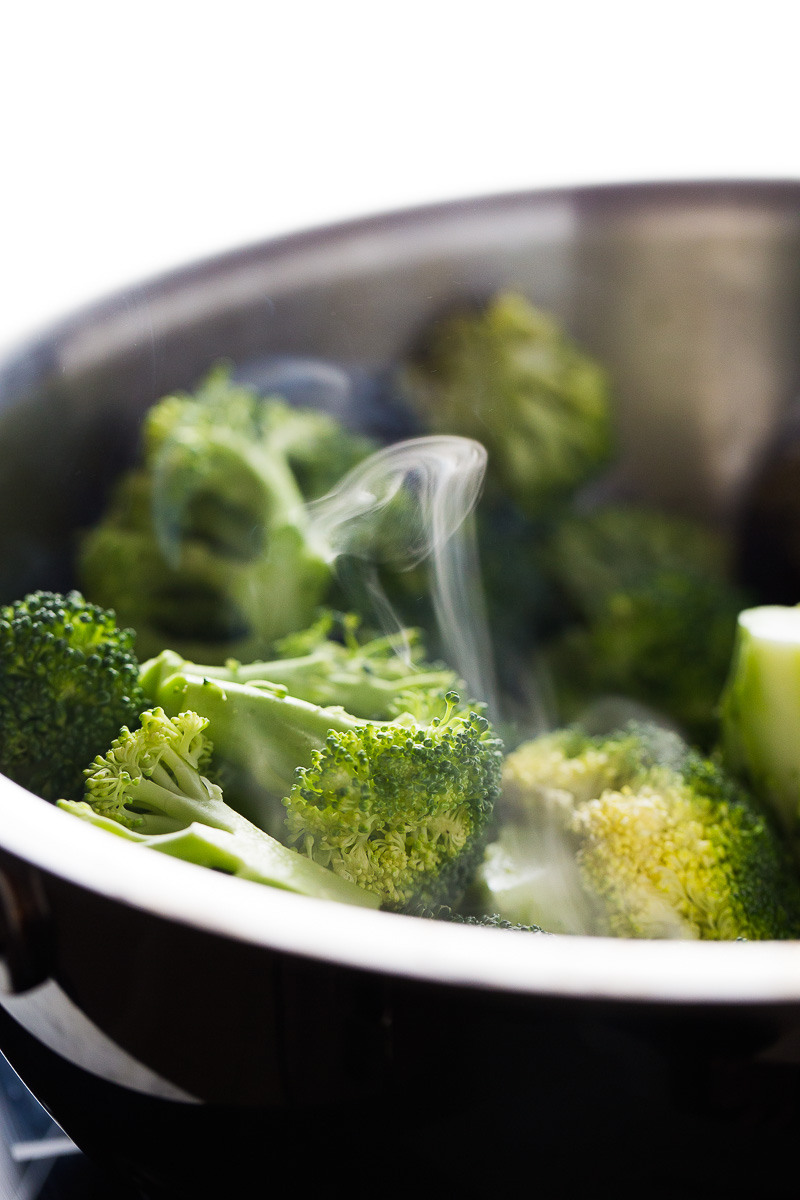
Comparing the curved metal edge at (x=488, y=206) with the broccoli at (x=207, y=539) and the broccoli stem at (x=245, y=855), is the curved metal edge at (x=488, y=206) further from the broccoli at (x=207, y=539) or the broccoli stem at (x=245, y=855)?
the broccoli stem at (x=245, y=855)

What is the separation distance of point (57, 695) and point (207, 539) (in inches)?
14.6

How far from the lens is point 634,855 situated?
0.70 m

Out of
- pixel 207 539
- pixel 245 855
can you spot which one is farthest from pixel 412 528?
pixel 245 855

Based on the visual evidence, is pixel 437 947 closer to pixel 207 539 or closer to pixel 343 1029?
pixel 343 1029

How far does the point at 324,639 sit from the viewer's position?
34.7 inches

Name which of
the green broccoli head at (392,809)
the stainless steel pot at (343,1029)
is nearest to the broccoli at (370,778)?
the green broccoli head at (392,809)

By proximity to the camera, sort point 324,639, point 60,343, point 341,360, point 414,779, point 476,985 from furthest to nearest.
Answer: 1. point 341,360
2. point 60,343
3. point 324,639
4. point 414,779
5. point 476,985

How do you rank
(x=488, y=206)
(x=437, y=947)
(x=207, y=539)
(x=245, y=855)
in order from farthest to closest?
1. (x=488, y=206)
2. (x=207, y=539)
3. (x=245, y=855)
4. (x=437, y=947)

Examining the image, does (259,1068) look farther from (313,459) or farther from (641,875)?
(313,459)

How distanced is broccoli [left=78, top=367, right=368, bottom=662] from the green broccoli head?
12.9 inches

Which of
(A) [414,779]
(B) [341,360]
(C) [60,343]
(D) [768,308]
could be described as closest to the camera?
(A) [414,779]

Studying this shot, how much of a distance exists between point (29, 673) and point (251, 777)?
185 mm

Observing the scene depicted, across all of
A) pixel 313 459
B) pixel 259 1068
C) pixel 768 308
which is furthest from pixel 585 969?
pixel 768 308

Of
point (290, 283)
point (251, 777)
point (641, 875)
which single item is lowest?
point (641, 875)
